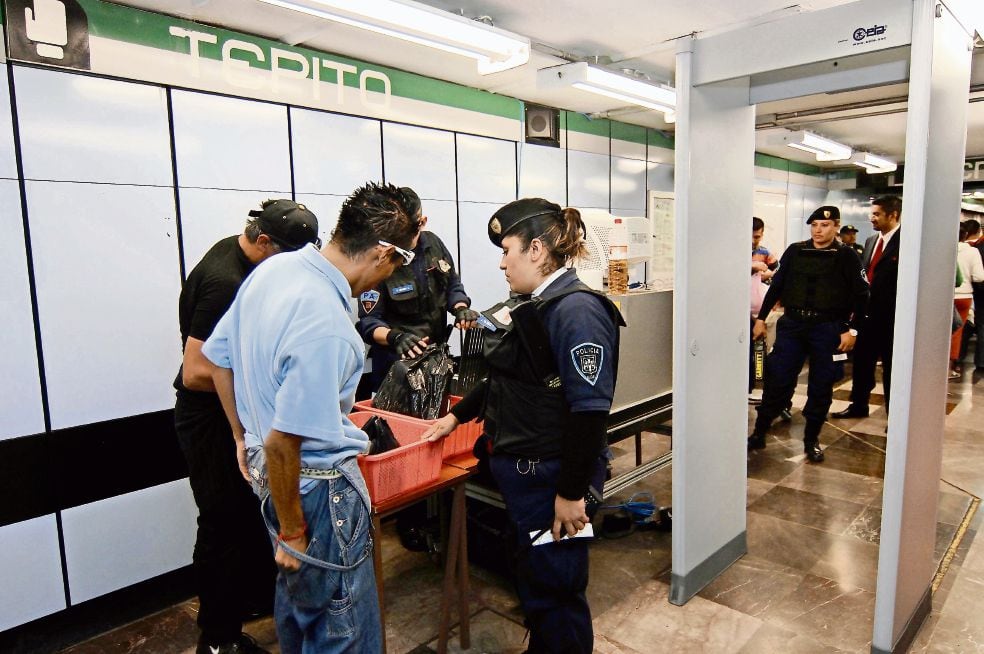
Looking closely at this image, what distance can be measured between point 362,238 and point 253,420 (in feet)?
1.76

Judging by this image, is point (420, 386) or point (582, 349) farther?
point (420, 386)

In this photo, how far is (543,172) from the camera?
501 centimetres

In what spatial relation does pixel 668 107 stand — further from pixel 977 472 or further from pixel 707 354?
pixel 977 472

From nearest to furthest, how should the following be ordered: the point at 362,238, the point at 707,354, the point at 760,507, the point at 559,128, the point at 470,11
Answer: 1. the point at 362,238
2. the point at 707,354
3. the point at 470,11
4. the point at 760,507
5. the point at 559,128

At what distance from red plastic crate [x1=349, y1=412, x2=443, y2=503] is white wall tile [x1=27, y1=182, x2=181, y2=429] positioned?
139 cm

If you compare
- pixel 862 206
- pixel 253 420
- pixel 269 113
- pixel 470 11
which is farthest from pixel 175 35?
pixel 862 206

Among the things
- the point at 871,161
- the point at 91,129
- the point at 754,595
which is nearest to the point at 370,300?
the point at 91,129

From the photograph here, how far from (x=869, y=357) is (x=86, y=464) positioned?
538cm

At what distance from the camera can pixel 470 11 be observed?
315 cm

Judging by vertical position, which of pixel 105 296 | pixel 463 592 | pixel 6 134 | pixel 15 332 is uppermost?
pixel 6 134

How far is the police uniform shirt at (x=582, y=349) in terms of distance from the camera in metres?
1.78

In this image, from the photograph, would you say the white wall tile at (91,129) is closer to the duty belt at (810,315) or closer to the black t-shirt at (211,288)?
the black t-shirt at (211,288)

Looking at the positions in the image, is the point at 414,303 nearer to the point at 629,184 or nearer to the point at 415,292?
the point at 415,292

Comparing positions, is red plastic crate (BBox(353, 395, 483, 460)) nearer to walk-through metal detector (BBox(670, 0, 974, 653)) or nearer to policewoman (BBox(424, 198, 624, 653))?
policewoman (BBox(424, 198, 624, 653))
